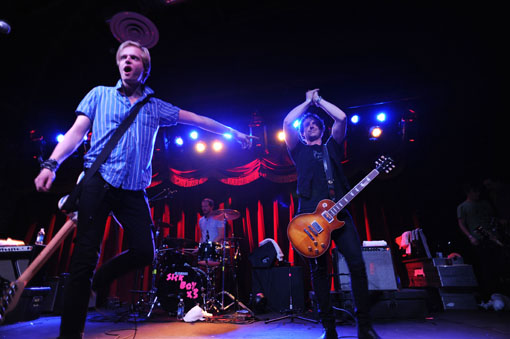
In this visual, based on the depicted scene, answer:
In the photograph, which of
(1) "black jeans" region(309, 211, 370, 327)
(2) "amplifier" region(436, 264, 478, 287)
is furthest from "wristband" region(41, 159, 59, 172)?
(2) "amplifier" region(436, 264, 478, 287)

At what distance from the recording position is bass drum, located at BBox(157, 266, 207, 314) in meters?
5.36

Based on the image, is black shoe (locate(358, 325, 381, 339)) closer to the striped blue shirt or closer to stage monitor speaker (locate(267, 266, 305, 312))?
the striped blue shirt

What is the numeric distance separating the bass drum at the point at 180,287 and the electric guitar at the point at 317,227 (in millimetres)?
3458

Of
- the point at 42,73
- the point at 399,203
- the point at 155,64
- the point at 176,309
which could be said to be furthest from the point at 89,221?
the point at 399,203

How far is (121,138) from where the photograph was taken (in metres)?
1.90

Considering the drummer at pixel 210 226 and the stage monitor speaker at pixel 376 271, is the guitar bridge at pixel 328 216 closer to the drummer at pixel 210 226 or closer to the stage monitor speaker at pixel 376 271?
the stage monitor speaker at pixel 376 271

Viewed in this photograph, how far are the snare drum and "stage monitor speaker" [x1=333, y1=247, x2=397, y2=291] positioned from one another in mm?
2094

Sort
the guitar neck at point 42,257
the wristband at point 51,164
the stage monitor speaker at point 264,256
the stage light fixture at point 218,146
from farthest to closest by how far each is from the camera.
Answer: the stage light fixture at point 218,146 → the stage monitor speaker at point 264,256 → the guitar neck at point 42,257 → the wristband at point 51,164

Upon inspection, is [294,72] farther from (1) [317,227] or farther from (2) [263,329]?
(2) [263,329]

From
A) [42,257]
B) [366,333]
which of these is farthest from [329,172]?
[42,257]

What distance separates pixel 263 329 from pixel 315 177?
2141mm

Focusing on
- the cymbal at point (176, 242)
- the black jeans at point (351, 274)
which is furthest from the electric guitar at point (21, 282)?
the cymbal at point (176, 242)

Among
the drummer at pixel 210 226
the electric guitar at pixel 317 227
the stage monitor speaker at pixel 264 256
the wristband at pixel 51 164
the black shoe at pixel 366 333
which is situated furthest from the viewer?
the drummer at pixel 210 226

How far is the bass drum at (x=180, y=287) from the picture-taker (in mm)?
5363
